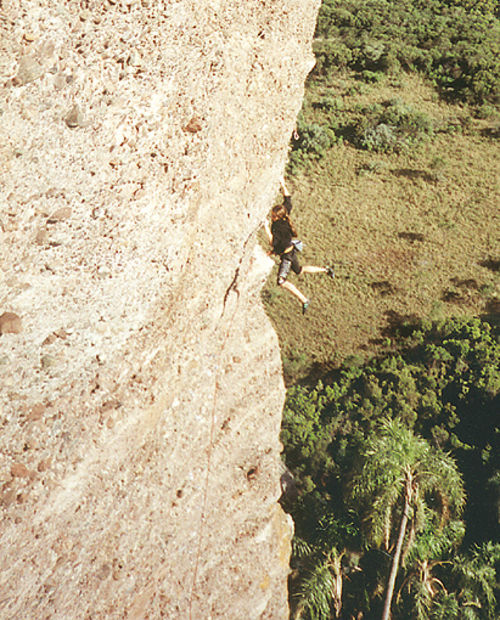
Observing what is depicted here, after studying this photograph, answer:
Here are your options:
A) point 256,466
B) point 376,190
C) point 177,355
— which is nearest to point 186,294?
point 177,355

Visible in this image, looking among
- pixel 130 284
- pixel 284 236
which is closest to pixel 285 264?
pixel 284 236

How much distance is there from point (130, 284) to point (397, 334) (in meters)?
11.4

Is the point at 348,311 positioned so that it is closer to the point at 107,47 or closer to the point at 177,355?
the point at 177,355

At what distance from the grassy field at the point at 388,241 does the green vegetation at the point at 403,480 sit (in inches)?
32.7

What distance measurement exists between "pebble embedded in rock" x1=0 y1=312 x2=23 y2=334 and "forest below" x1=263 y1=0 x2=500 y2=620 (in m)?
7.65

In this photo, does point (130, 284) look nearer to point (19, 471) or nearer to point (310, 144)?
point (19, 471)

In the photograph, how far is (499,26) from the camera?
24078 millimetres

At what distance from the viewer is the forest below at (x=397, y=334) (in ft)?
33.4

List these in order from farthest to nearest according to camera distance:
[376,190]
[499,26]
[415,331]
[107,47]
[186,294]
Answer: [499,26], [376,190], [415,331], [186,294], [107,47]

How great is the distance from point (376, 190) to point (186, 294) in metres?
13.5

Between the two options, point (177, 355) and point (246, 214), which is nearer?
point (177, 355)

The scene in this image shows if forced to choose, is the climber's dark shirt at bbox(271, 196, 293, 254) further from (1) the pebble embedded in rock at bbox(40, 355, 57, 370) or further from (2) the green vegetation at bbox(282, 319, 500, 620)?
(1) the pebble embedded in rock at bbox(40, 355, 57, 370)

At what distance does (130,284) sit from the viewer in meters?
4.28

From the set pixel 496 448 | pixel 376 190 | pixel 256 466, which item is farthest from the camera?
pixel 376 190
